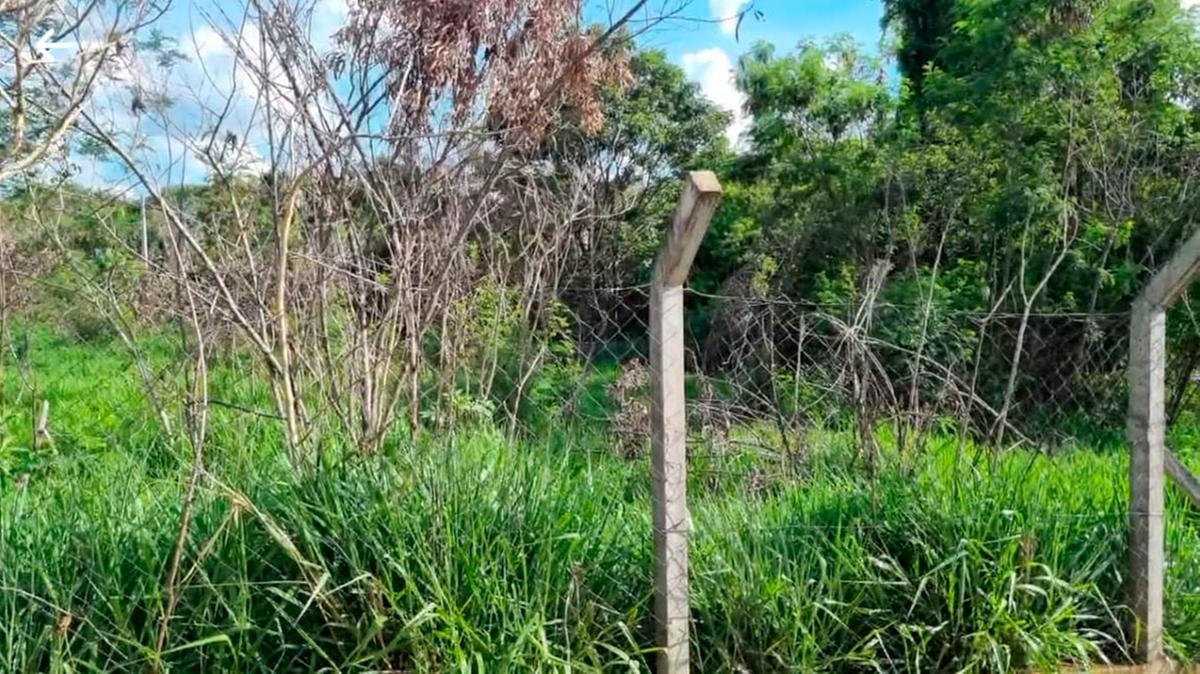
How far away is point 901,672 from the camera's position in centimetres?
337

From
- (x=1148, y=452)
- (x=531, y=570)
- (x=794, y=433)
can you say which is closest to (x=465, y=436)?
(x=531, y=570)

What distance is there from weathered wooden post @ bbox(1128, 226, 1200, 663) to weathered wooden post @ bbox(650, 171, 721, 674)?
158cm

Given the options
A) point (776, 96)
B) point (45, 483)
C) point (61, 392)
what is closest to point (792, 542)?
point (45, 483)

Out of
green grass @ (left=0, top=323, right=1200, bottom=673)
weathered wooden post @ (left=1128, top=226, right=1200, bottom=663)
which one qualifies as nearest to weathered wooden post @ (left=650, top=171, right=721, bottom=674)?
green grass @ (left=0, top=323, right=1200, bottom=673)

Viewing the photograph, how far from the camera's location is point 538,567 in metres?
3.17

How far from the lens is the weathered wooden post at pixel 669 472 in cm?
312

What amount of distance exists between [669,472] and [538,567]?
0.47 meters

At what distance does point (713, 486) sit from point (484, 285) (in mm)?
1362

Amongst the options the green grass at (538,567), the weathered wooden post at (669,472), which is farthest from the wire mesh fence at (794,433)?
the weathered wooden post at (669,472)

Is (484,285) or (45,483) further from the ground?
(484,285)

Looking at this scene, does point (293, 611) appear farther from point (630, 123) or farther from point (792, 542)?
point (630, 123)

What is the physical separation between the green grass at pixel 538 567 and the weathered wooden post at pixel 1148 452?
9 centimetres

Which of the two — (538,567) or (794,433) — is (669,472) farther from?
(794,433)

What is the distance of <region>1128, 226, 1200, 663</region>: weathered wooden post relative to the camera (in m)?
3.57
